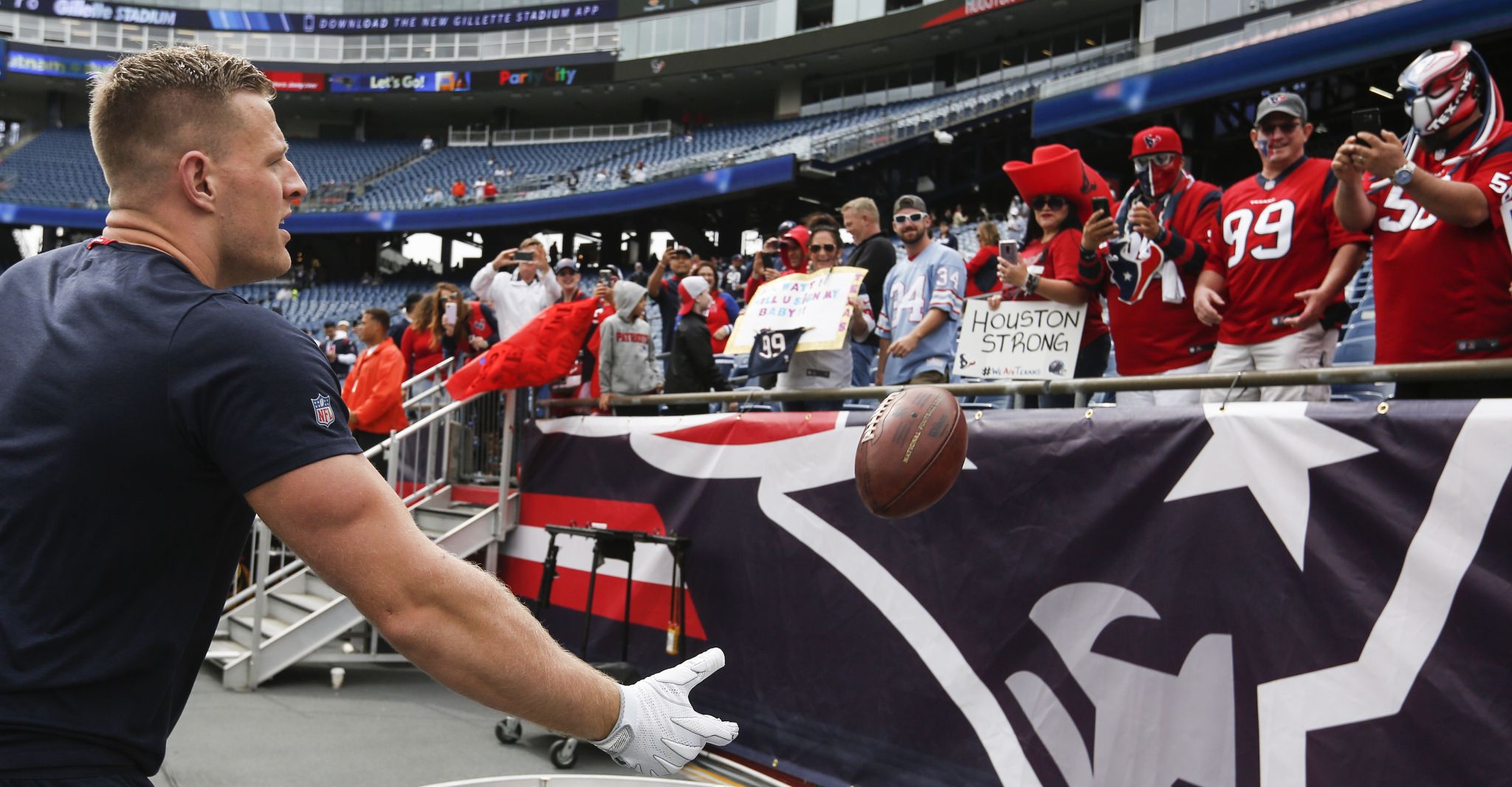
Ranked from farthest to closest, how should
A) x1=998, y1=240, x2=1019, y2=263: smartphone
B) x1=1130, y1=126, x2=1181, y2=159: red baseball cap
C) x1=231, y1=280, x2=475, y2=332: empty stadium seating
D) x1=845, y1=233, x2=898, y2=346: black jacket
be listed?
x1=231, y1=280, x2=475, y2=332: empty stadium seating, x1=845, y1=233, x2=898, y2=346: black jacket, x1=1130, y1=126, x2=1181, y2=159: red baseball cap, x1=998, y1=240, x2=1019, y2=263: smartphone

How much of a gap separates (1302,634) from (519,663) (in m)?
2.85

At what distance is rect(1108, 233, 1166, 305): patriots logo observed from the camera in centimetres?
501

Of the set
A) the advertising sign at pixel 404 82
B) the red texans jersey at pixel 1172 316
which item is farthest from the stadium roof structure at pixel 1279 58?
the advertising sign at pixel 404 82

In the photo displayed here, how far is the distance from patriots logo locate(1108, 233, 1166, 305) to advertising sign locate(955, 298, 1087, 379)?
208mm

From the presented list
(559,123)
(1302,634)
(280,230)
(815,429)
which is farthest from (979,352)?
(559,123)

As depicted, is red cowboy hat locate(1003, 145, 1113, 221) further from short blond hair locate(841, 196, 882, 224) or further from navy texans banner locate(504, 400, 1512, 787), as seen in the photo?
navy texans banner locate(504, 400, 1512, 787)

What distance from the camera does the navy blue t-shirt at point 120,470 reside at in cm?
145

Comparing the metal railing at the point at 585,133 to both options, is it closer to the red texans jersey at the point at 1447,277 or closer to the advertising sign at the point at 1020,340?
the advertising sign at the point at 1020,340

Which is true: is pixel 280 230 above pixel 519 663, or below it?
above

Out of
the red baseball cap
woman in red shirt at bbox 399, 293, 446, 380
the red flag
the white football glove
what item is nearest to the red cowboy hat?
the red baseball cap

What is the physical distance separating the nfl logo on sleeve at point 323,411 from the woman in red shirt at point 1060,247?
13.3ft

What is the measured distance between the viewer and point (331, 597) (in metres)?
7.93

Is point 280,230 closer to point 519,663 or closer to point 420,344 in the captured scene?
point 519,663

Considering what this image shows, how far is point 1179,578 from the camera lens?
3889 mm
